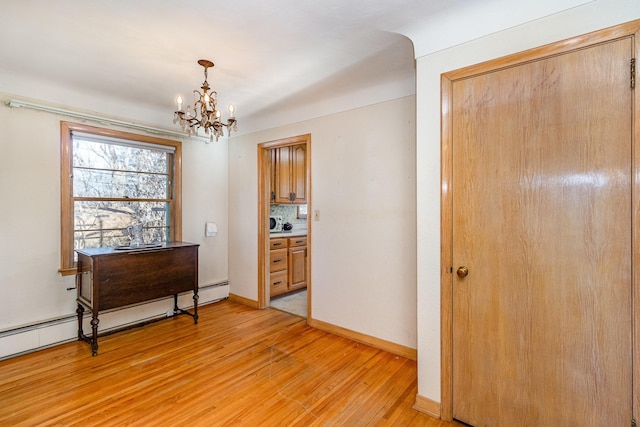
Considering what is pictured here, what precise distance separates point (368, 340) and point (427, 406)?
0.95 m

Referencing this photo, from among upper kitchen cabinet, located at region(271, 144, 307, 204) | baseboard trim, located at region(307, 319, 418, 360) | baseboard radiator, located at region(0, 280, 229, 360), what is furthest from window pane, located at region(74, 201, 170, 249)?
baseboard trim, located at region(307, 319, 418, 360)

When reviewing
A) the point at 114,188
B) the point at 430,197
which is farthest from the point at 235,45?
the point at 114,188

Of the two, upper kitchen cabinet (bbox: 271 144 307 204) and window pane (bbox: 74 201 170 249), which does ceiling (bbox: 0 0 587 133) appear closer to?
window pane (bbox: 74 201 170 249)

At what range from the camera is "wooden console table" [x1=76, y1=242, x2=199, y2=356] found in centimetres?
254

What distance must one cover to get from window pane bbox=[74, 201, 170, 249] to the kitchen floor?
163 cm

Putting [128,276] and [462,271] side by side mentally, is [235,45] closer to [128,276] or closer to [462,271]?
[462,271]

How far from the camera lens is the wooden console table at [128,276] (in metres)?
2.54

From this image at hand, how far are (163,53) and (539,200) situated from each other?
8.48ft

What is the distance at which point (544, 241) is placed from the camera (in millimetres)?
1501

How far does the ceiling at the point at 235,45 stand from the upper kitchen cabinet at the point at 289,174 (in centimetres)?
140

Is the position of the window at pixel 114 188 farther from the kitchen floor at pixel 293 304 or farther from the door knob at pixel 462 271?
the door knob at pixel 462 271

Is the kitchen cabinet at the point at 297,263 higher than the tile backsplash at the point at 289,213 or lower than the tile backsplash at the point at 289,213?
lower

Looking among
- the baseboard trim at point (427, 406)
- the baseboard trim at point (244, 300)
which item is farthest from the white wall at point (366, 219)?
the baseboard trim at point (244, 300)

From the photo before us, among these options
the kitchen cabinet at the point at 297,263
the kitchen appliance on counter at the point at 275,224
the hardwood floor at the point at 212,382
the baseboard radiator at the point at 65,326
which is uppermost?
the kitchen appliance on counter at the point at 275,224
